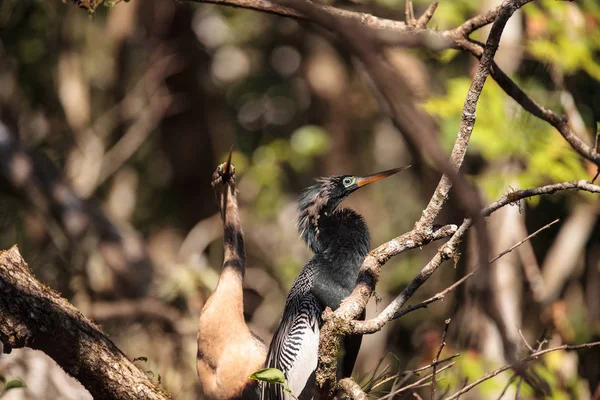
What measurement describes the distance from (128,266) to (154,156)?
152 inches

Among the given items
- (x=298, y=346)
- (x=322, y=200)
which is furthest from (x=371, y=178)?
(x=298, y=346)

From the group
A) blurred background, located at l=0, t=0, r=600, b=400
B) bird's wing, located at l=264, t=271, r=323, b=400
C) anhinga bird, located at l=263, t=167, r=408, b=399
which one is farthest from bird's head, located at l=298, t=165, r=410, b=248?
blurred background, located at l=0, t=0, r=600, b=400

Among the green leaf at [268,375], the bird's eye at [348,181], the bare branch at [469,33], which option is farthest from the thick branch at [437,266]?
the bird's eye at [348,181]

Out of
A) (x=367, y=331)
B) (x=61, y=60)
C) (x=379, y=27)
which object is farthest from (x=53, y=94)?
(x=367, y=331)

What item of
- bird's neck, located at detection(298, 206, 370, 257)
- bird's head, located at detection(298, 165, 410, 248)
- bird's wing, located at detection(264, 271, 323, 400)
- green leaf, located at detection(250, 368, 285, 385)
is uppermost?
bird's head, located at detection(298, 165, 410, 248)

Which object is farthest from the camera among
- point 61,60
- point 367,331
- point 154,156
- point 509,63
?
point 154,156

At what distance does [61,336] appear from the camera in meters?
2.78

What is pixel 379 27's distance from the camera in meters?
3.27

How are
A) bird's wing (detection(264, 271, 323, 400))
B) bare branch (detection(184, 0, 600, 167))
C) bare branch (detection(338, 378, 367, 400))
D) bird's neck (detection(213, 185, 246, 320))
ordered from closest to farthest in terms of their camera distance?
1. bare branch (detection(338, 378, 367, 400))
2. bare branch (detection(184, 0, 600, 167))
3. bird's wing (detection(264, 271, 323, 400))
4. bird's neck (detection(213, 185, 246, 320))

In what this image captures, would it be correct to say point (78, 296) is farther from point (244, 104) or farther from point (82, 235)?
point (244, 104)

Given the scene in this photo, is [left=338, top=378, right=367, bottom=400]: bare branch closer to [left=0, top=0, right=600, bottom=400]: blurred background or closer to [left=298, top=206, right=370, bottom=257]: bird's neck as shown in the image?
[left=0, top=0, right=600, bottom=400]: blurred background

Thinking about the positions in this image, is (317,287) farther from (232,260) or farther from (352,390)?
(352,390)

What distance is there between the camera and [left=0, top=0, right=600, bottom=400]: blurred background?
5.45 m

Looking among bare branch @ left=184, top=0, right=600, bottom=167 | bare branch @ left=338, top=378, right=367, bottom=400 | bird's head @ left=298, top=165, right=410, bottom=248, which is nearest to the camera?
bare branch @ left=338, top=378, right=367, bottom=400
